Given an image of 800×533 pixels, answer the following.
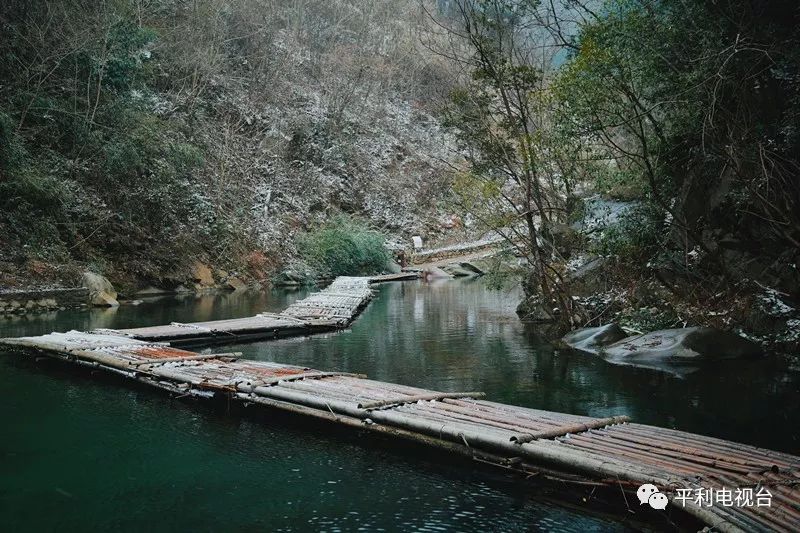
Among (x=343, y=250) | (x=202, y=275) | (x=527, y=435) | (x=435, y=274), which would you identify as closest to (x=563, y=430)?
(x=527, y=435)

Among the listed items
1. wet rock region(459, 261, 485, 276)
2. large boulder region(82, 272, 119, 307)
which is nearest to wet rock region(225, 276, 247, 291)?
large boulder region(82, 272, 119, 307)

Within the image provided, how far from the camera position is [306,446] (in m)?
5.30

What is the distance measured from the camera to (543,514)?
3.96 metres

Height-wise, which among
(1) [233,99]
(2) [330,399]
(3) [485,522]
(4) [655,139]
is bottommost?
(3) [485,522]

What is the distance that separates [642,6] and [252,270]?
15425 mm

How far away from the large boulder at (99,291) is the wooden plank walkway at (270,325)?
13.8ft

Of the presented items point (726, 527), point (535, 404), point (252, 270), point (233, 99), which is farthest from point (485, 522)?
point (233, 99)

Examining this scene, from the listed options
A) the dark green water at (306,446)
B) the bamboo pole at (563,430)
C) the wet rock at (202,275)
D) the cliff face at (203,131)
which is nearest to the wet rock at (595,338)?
the dark green water at (306,446)

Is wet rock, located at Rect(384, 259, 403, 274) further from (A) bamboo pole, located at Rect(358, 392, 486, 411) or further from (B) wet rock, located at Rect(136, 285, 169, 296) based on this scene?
(A) bamboo pole, located at Rect(358, 392, 486, 411)

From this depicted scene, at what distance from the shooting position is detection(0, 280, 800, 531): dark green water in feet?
13.0

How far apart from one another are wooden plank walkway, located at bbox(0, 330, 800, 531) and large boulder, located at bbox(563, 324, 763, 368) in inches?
146

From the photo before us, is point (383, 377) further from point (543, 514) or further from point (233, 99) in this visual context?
point (233, 99)

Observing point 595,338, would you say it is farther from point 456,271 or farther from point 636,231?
point 456,271

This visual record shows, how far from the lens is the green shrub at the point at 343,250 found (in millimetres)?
23641
